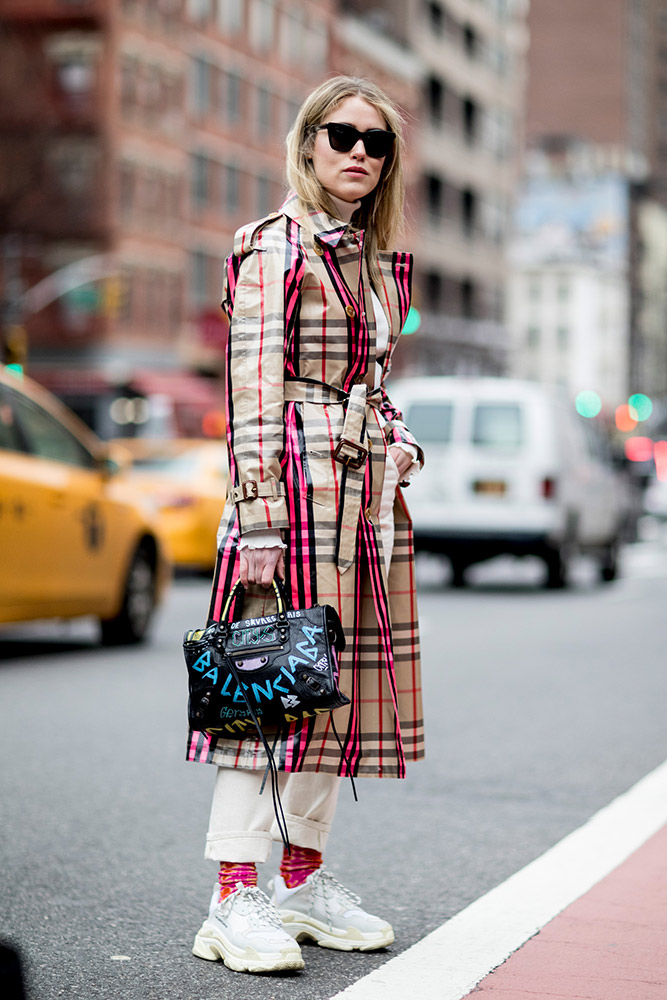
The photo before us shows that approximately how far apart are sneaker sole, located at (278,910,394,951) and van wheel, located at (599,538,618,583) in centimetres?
1570

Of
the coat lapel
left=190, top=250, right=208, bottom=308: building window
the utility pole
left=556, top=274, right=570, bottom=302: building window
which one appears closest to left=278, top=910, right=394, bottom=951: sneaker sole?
the coat lapel

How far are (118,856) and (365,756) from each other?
1.46 meters

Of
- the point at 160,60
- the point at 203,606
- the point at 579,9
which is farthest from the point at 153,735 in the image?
the point at 579,9

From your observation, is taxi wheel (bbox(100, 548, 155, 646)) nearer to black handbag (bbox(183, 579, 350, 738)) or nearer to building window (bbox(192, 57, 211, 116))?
black handbag (bbox(183, 579, 350, 738))

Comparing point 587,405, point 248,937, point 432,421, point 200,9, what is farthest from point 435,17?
point 248,937

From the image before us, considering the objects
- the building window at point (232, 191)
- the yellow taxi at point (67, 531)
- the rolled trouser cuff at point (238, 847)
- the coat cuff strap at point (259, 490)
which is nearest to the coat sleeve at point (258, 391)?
the coat cuff strap at point (259, 490)

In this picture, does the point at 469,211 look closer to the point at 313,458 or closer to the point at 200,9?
the point at 200,9

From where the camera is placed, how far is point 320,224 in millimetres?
4012

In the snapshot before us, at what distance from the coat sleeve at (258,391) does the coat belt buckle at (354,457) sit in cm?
12

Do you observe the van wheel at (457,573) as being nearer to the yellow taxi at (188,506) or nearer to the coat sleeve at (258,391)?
the yellow taxi at (188,506)

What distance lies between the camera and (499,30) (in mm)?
84812

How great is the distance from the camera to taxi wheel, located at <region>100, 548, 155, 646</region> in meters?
11.4

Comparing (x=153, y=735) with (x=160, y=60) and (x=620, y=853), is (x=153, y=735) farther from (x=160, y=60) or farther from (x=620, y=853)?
(x=160, y=60)

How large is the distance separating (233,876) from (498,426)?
547 inches
